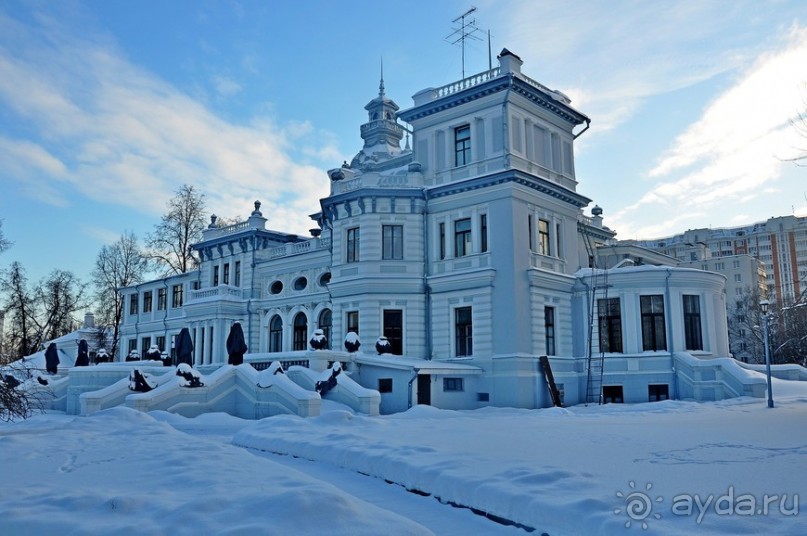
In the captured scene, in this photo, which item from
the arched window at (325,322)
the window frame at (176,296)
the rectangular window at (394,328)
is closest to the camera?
the rectangular window at (394,328)

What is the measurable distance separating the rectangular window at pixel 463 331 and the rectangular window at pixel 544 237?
169 inches

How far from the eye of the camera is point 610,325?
94.5ft

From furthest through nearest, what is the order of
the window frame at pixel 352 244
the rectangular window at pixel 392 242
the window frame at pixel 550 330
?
the window frame at pixel 352 244 < the rectangular window at pixel 392 242 < the window frame at pixel 550 330

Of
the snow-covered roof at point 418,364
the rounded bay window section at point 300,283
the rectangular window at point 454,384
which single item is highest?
the rounded bay window section at point 300,283

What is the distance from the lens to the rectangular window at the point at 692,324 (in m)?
28.2

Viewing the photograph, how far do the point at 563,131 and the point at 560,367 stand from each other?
36.9 feet

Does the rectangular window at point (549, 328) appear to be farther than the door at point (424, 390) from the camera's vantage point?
Yes

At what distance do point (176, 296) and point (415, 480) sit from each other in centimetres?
4244

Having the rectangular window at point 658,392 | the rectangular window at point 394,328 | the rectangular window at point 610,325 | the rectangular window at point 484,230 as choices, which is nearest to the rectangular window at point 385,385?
the rectangular window at point 394,328

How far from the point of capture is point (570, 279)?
30.0 metres

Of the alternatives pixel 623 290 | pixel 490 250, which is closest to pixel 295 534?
pixel 490 250

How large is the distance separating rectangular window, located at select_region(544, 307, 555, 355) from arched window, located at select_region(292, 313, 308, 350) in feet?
45.7

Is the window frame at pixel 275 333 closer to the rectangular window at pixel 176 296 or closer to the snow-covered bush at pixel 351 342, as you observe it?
the rectangular window at pixel 176 296

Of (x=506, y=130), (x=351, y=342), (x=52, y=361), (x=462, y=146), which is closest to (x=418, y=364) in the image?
(x=351, y=342)
